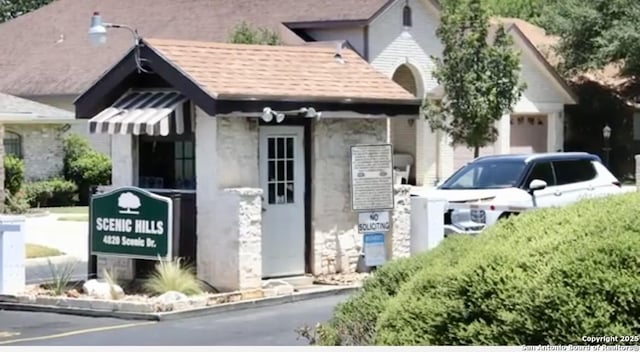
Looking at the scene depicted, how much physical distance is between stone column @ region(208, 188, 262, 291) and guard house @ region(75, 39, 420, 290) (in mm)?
14

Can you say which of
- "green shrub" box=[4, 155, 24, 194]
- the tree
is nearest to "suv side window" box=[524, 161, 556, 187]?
the tree

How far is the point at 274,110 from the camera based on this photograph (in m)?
15.3

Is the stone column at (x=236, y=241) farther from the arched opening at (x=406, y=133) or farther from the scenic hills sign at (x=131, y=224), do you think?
the arched opening at (x=406, y=133)

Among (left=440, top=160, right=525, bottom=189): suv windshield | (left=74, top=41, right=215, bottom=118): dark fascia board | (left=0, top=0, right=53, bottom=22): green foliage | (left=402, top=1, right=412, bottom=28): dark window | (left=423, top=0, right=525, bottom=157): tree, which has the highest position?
(left=0, top=0, right=53, bottom=22): green foliage

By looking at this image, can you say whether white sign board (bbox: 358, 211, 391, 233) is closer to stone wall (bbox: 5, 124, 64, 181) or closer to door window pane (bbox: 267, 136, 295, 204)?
door window pane (bbox: 267, 136, 295, 204)

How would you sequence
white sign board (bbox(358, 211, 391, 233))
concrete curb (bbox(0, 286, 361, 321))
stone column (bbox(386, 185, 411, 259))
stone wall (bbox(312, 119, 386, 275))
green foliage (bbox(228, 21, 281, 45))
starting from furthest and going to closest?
green foliage (bbox(228, 21, 281, 45)) → stone column (bbox(386, 185, 411, 259)) → white sign board (bbox(358, 211, 391, 233)) → stone wall (bbox(312, 119, 386, 275)) → concrete curb (bbox(0, 286, 361, 321))

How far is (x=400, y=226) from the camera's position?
17.2m

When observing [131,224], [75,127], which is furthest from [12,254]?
[75,127]

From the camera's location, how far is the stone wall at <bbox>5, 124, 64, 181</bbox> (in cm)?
3412

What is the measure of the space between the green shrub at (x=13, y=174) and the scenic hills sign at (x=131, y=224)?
16.3 metres

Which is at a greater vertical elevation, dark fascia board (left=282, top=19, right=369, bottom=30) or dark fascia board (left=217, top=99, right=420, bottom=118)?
dark fascia board (left=282, top=19, right=369, bottom=30)

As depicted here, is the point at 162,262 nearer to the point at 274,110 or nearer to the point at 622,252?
the point at 274,110

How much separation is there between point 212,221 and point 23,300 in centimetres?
240

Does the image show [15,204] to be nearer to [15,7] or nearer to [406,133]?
[406,133]
